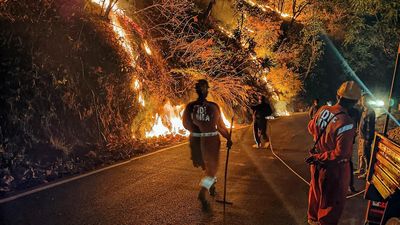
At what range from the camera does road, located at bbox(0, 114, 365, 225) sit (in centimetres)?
558

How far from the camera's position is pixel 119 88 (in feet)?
41.9

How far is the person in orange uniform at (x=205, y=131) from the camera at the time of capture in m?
6.34

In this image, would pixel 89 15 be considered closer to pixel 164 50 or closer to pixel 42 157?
pixel 164 50

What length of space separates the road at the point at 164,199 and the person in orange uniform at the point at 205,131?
0.44 metres

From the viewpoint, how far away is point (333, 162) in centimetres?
438

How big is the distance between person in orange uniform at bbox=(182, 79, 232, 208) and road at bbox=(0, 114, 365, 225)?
0.44m

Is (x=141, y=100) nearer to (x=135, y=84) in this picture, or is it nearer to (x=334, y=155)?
(x=135, y=84)

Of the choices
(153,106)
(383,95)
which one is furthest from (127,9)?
(383,95)

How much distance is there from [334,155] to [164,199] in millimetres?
3203

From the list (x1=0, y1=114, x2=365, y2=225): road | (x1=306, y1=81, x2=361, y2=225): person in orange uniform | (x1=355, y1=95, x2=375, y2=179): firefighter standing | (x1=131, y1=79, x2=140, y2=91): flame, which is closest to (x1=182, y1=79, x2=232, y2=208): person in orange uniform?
(x1=0, y1=114, x2=365, y2=225): road

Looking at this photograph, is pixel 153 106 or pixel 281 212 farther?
pixel 153 106

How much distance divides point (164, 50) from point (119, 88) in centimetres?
433

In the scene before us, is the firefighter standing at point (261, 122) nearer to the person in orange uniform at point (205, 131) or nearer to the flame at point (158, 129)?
the flame at point (158, 129)

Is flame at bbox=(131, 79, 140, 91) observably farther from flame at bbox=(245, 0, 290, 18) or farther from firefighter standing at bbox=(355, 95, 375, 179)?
flame at bbox=(245, 0, 290, 18)
